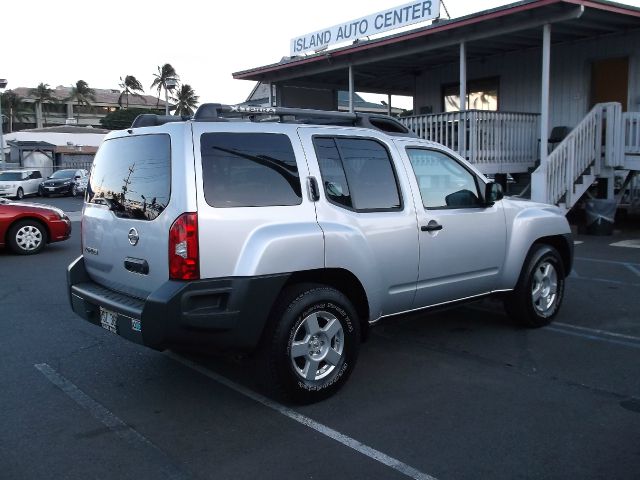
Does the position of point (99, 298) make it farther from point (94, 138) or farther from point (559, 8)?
point (94, 138)

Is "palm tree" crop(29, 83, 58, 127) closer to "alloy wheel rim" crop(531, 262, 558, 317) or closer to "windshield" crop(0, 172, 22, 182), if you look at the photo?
"windshield" crop(0, 172, 22, 182)

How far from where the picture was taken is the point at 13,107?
266 ft

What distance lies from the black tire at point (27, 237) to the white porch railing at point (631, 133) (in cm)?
1137

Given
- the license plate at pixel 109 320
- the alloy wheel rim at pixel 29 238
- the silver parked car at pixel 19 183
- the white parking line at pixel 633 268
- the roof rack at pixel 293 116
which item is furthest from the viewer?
the silver parked car at pixel 19 183

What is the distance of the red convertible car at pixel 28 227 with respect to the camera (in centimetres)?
1114

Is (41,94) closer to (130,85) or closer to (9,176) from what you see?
(130,85)

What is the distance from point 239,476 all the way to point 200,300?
106 cm

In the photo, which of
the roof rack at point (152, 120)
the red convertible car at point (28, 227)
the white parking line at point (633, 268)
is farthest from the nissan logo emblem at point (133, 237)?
the red convertible car at point (28, 227)

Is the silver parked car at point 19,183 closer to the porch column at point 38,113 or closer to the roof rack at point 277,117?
the roof rack at point 277,117

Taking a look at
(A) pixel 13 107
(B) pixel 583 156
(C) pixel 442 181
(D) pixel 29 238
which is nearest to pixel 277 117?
(C) pixel 442 181

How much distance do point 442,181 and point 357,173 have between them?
0.96m

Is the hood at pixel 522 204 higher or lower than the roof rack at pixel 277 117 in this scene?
lower

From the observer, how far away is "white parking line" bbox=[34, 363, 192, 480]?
11.2 feet

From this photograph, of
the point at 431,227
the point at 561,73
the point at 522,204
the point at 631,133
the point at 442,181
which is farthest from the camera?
the point at 561,73
